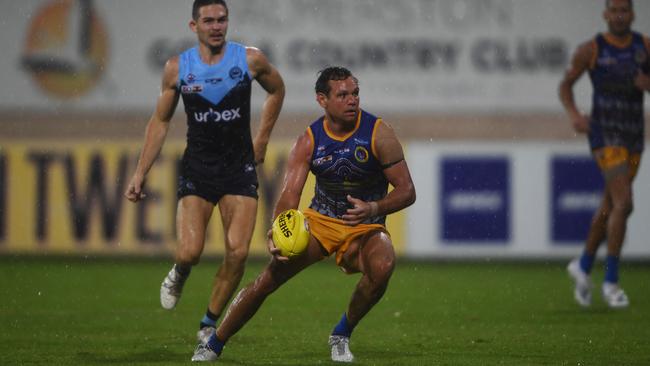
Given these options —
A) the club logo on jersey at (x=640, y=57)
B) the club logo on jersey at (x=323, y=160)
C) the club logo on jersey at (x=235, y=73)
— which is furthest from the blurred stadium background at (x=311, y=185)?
the club logo on jersey at (x=640, y=57)

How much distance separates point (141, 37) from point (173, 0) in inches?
28.7

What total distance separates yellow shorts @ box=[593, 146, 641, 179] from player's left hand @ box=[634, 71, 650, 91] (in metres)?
0.56

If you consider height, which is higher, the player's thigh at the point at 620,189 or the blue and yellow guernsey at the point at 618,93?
the blue and yellow guernsey at the point at 618,93

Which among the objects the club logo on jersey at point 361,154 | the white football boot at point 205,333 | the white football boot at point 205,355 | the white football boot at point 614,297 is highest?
the club logo on jersey at point 361,154

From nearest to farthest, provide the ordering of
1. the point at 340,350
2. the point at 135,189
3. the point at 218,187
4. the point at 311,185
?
the point at 340,350
the point at 135,189
the point at 218,187
the point at 311,185

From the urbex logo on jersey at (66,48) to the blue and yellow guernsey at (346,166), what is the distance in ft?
37.8

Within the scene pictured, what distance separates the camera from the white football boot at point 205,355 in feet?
24.8

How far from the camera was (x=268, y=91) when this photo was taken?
8742mm

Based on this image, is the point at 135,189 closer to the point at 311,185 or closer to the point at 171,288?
the point at 171,288

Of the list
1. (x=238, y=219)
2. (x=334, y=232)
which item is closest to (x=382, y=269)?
(x=334, y=232)

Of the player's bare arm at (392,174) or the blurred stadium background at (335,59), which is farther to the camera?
the blurred stadium background at (335,59)

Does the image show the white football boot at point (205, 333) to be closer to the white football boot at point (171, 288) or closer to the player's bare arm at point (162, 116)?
the white football boot at point (171, 288)

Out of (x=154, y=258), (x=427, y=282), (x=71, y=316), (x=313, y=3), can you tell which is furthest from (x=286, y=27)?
(x=71, y=316)

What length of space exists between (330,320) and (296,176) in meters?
2.99
